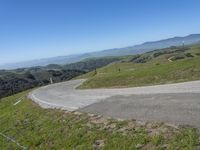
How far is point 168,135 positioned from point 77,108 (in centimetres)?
902

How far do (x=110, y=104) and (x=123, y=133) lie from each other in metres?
5.79

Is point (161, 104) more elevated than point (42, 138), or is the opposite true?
point (161, 104)

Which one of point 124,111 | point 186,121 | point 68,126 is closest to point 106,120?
point 124,111

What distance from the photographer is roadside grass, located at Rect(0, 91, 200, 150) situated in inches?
339

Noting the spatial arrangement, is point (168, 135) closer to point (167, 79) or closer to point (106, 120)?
point (106, 120)

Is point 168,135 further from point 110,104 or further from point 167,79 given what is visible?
point 167,79

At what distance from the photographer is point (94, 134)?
11062 millimetres

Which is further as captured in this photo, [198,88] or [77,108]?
[77,108]

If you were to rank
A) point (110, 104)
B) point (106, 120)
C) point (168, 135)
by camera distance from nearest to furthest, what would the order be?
point (168, 135) → point (106, 120) → point (110, 104)

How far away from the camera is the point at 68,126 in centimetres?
1342

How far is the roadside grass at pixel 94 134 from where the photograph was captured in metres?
8.62

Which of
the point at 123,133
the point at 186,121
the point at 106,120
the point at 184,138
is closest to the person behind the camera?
the point at 184,138

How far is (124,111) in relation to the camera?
13.4m

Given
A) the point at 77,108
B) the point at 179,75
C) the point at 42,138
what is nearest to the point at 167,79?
the point at 179,75
